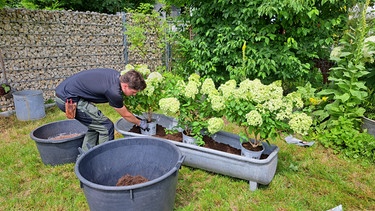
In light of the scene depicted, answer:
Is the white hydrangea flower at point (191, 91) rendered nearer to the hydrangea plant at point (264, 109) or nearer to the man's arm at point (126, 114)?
the hydrangea plant at point (264, 109)

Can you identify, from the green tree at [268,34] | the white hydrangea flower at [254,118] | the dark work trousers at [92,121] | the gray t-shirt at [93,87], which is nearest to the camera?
the white hydrangea flower at [254,118]

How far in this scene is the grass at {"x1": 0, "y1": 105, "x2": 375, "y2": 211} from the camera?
231 cm

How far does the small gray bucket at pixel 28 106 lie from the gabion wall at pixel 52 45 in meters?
0.70

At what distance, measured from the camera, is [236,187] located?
253 cm

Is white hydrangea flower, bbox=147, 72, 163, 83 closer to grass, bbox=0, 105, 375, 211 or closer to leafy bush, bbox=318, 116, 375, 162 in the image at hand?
grass, bbox=0, 105, 375, 211

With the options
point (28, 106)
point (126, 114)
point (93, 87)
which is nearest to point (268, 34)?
point (126, 114)

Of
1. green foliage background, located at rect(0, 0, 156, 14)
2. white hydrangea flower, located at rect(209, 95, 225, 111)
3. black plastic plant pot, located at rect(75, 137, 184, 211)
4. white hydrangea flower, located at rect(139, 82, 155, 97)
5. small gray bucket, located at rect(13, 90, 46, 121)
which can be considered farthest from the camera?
green foliage background, located at rect(0, 0, 156, 14)

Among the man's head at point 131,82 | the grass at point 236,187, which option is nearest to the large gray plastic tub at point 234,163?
the grass at point 236,187

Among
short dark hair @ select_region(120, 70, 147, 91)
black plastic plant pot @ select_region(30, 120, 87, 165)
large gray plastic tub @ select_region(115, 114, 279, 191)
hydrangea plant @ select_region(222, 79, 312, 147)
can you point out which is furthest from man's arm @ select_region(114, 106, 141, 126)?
hydrangea plant @ select_region(222, 79, 312, 147)

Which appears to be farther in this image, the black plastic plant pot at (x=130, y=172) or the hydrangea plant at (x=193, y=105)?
the hydrangea plant at (x=193, y=105)

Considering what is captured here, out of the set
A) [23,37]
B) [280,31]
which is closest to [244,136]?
[280,31]

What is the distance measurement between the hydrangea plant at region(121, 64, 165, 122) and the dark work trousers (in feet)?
1.14

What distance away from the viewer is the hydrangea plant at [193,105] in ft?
8.62

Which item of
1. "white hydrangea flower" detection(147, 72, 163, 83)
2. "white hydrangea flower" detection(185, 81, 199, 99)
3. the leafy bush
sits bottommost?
the leafy bush
